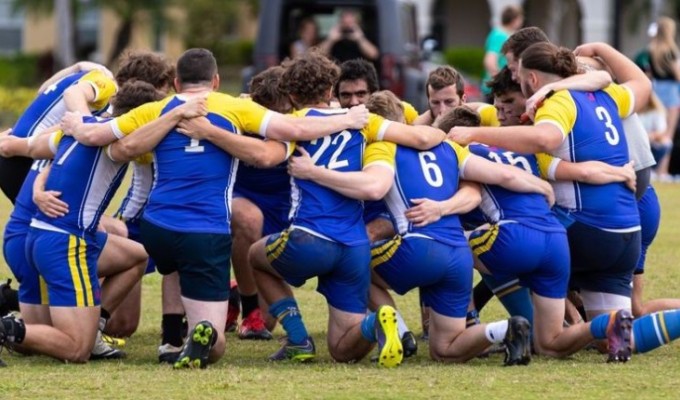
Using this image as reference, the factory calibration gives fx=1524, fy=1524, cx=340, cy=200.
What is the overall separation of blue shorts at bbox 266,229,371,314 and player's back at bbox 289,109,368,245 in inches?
2.2

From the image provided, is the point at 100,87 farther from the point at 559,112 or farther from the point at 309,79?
the point at 559,112

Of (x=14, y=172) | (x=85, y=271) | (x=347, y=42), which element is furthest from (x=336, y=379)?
(x=347, y=42)

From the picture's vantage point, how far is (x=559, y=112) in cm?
782

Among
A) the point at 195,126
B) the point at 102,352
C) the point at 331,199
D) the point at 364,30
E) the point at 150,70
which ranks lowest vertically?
the point at 364,30

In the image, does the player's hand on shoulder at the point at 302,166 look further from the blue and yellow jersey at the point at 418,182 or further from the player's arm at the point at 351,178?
the blue and yellow jersey at the point at 418,182

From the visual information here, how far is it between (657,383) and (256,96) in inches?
114

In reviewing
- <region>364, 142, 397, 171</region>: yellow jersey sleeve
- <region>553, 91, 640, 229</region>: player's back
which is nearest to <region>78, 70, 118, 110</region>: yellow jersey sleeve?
<region>364, 142, 397, 171</region>: yellow jersey sleeve

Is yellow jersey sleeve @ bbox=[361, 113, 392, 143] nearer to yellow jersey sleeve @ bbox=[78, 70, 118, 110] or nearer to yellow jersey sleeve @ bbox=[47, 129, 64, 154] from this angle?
yellow jersey sleeve @ bbox=[47, 129, 64, 154]

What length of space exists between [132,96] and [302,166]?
3.32 feet

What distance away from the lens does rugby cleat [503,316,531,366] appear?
740 cm

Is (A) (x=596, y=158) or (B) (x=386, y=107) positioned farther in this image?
(B) (x=386, y=107)

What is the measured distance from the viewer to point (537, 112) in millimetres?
7898

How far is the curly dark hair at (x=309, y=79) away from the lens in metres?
7.82

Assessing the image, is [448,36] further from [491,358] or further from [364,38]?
[491,358]
